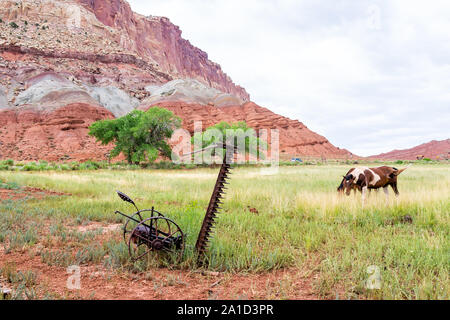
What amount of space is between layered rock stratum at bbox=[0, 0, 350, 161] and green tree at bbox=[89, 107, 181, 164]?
55.7ft

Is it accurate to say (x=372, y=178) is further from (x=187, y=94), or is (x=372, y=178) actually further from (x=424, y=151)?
(x=424, y=151)

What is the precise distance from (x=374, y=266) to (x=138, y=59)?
9986 cm

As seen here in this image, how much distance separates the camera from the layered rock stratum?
54.3m

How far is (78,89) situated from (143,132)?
4213cm

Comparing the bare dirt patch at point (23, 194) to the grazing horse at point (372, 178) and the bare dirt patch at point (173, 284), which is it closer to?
the bare dirt patch at point (173, 284)

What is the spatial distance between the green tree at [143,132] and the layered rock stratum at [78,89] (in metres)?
17.0

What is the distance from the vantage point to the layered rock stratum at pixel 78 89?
5431 cm

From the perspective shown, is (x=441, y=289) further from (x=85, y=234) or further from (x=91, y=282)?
(x=85, y=234)

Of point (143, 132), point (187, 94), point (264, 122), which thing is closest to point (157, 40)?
point (187, 94)

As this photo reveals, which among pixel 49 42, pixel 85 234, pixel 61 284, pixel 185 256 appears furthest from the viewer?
pixel 49 42

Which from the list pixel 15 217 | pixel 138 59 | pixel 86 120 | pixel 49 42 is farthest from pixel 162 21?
pixel 15 217

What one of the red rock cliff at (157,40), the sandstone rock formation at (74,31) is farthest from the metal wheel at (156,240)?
the red rock cliff at (157,40)

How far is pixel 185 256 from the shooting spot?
4.28m
